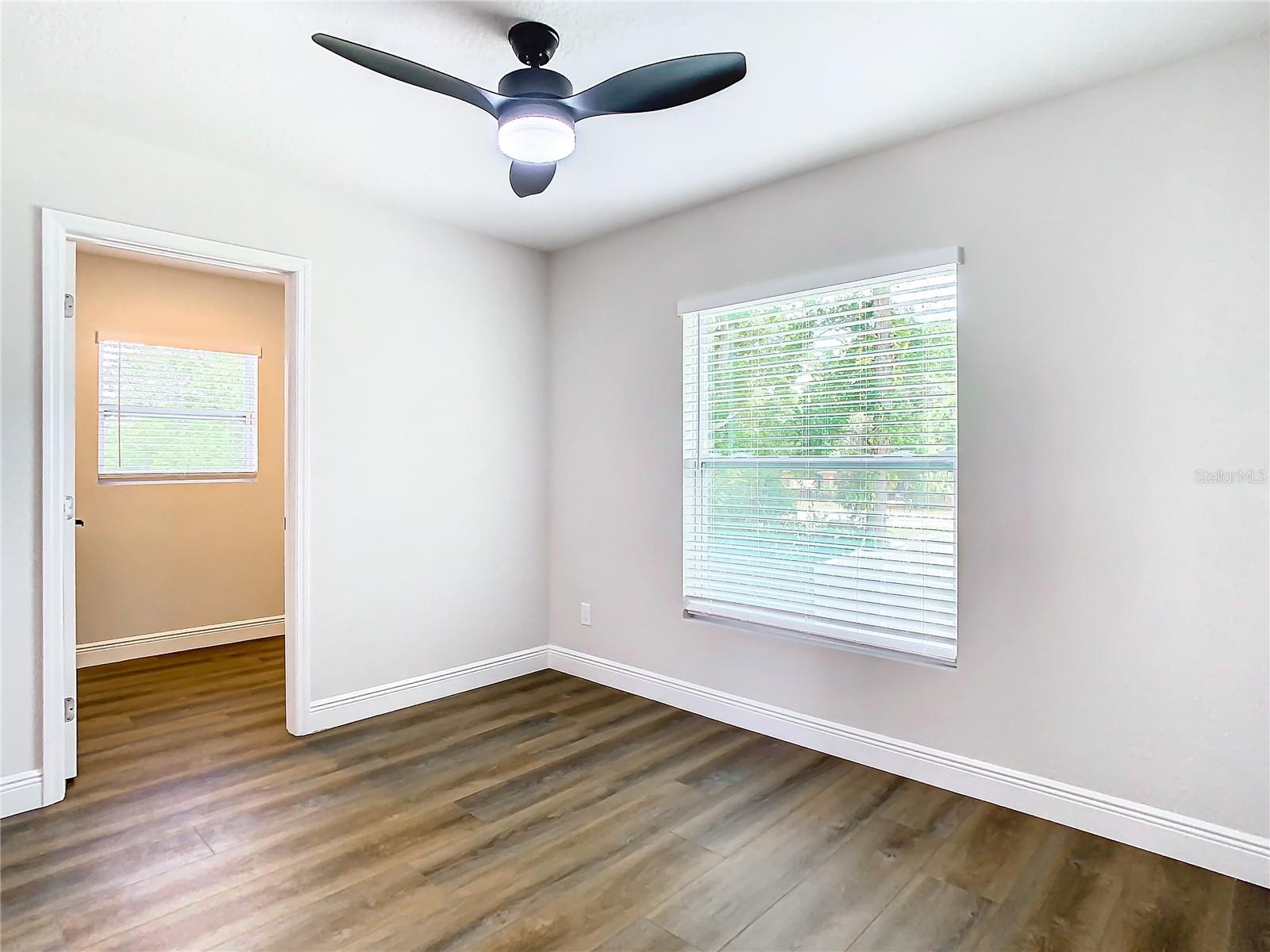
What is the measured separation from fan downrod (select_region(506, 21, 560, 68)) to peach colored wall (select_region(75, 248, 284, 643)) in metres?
3.54

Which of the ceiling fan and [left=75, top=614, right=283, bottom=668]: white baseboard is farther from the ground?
the ceiling fan

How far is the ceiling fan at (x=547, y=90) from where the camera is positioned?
1792 millimetres

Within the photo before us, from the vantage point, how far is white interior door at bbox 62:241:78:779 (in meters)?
2.71

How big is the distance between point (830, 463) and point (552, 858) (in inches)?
74.7

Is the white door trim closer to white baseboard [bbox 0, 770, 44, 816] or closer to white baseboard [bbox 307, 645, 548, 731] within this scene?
white baseboard [bbox 0, 770, 44, 816]

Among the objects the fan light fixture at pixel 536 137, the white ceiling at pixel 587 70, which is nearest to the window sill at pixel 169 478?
the white ceiling at pixel 587 70

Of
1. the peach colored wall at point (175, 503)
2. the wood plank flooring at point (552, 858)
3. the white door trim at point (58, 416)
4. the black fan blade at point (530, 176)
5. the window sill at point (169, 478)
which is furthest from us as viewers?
the window sill at point (169, 478)

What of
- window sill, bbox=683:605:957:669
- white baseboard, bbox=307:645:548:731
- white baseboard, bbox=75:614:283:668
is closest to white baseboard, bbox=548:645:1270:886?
window sill, bbox=683:605:957:669

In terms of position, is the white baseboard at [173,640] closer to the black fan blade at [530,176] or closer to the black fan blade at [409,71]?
the black fan blade at [530,176]

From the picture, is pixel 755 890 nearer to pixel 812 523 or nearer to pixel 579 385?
pixel 812 523

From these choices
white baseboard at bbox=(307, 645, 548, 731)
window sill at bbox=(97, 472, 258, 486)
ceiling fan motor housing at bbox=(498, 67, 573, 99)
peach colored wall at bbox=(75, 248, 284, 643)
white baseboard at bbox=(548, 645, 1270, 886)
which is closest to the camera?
ceiling fan motor housing at bbox=(498, 67, 573, 99)

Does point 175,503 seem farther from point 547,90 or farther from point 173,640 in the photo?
point 547,90

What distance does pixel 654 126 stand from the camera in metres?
2.66

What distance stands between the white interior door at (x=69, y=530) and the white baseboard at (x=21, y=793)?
0.17 meters
